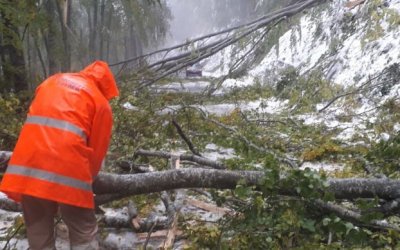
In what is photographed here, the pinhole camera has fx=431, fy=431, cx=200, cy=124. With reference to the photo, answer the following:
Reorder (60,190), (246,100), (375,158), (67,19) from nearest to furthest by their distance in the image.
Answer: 1. (60,190)
2. (375,158)
3. (246,100)
4. (67,19)

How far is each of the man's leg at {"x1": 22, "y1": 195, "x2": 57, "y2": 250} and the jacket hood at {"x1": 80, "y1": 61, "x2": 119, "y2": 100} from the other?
806 mm

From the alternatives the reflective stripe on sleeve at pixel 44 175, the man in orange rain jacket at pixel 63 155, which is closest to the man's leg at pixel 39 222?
the man in orange rain jacket at pixel 63 155

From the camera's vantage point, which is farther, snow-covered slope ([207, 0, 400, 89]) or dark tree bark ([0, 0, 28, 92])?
snow-covered slope ([207, 0, 400, 89])

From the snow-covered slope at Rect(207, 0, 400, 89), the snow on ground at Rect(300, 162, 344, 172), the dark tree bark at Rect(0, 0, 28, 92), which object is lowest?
the snow on ground at Rect(300, 162, 344, 172)

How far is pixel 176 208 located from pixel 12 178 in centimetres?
145

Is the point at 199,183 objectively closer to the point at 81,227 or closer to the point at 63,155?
the point at 81,227

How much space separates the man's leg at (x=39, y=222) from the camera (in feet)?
9.09

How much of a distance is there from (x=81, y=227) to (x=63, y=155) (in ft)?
Result: 1.90

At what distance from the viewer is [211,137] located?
6516 millimetres

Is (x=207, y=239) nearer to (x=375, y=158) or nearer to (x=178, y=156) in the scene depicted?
(x=178, y=156)

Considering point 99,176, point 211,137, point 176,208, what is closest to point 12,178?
point 99,176

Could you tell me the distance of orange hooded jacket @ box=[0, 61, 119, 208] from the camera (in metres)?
2.52

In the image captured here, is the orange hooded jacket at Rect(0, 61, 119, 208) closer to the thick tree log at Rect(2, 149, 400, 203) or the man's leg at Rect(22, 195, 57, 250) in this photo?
the man's leg at Rect(22, 195, 57, 250)

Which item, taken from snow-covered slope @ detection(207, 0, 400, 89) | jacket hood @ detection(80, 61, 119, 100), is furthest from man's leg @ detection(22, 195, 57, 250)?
snow-covered slope @ detection(207, 0, 400, 89)
